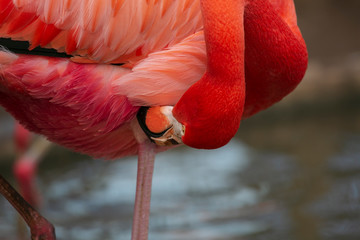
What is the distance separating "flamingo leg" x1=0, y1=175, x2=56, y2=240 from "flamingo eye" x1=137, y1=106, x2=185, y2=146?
46 centimetres

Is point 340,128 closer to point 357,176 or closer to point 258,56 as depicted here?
point 357,176

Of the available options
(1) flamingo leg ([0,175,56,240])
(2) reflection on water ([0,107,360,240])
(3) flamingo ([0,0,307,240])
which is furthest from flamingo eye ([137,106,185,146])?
(2) reflection on water ([0,107,360,240])

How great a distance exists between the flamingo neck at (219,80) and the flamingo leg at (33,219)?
68cm

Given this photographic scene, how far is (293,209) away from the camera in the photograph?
3.50m

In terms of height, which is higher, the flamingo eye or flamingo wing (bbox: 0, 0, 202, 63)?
flamingo wing (bbox: 0, 0, 202, 63)

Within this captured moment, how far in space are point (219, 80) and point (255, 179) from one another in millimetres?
2502

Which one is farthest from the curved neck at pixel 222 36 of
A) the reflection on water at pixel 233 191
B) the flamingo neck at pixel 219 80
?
the reflection on water at pixel 233 191

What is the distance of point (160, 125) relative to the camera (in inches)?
71.5

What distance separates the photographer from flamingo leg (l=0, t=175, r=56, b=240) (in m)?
2.02

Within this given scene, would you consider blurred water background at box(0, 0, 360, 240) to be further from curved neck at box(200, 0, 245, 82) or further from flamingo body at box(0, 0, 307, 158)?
curved neck at box(200, 0, 245, 82)

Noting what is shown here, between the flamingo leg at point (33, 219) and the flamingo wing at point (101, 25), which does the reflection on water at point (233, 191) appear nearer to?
the flamingo leg at point (33, 219)

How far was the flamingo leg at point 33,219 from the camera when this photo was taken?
202 cm

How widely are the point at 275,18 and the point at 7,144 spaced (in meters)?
2.95

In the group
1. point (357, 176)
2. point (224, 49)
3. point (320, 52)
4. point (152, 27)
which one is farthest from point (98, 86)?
point (320, 52)
